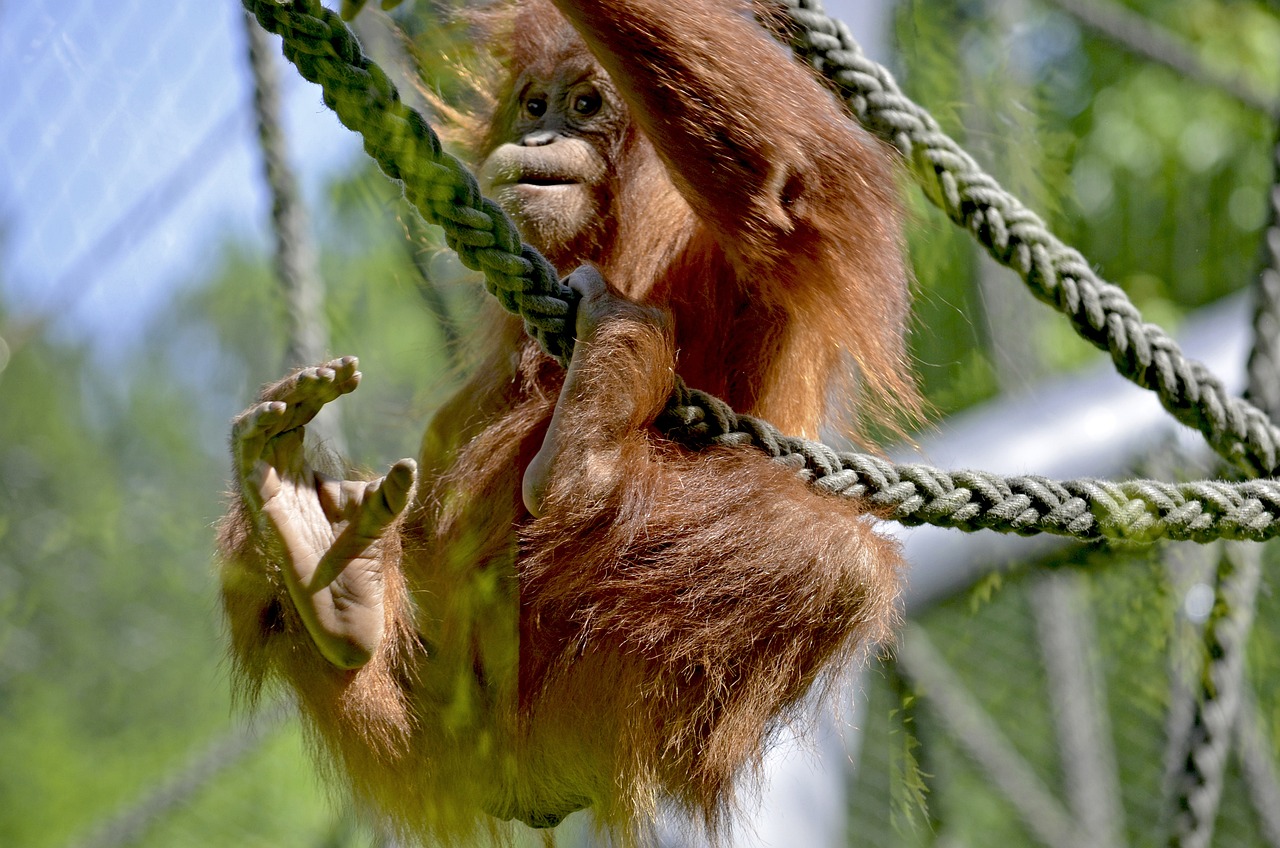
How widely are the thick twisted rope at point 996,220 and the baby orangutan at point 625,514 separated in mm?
104

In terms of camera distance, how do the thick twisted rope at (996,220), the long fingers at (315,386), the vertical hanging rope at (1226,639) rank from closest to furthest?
the long fingers at (315,386), the thick twisted rope at (996,220), the vertical hanging rope at (1226,639)

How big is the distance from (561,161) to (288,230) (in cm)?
104

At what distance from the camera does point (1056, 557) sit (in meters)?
2.60

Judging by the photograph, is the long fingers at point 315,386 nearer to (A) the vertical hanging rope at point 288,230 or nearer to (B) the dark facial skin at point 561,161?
(B) the dark facial skin at point 561,161

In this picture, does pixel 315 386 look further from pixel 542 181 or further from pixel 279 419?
pixel 542 181

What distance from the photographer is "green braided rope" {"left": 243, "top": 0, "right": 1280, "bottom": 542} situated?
118 centimetres

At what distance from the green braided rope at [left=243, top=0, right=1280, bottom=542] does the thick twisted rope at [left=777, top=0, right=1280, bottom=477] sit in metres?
0.20

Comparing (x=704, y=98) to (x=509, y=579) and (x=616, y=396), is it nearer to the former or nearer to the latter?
(x=616, y=396)

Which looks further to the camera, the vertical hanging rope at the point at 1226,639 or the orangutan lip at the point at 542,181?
the vertical hanging rope at the point at 1226,639

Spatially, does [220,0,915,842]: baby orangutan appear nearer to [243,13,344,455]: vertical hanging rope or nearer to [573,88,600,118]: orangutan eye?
[573,88,600,118]: orangutan eye

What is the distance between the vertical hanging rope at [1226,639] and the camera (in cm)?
200

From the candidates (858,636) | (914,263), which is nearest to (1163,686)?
(914,263)

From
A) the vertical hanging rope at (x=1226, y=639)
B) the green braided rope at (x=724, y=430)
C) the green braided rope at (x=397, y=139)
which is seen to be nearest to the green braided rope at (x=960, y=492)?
the green braided rope at (x=724, y=430)

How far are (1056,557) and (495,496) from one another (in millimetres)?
1490
